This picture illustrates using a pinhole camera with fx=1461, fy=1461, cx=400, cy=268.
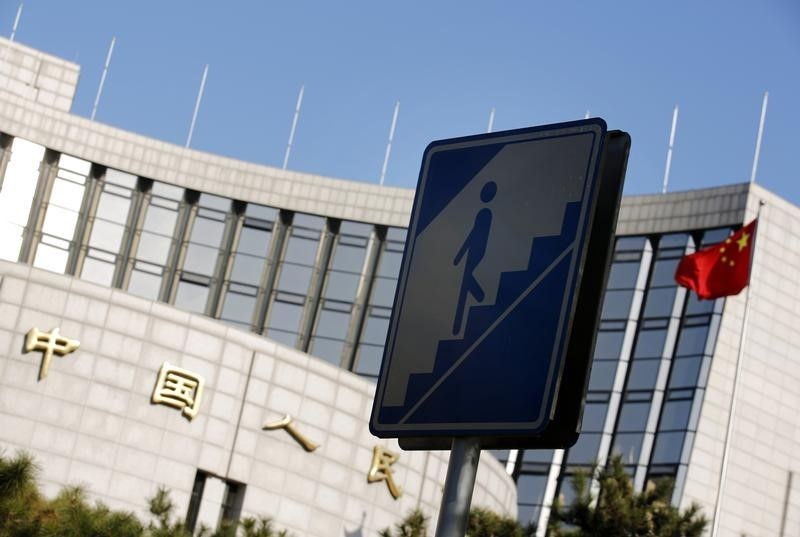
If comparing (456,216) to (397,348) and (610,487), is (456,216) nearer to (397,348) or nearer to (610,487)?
(397,348)

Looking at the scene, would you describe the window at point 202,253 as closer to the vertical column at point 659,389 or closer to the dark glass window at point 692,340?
the vertical column at point 659,389

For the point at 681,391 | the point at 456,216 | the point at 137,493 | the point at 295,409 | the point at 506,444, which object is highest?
the point at 681,391

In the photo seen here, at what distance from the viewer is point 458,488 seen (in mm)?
4035

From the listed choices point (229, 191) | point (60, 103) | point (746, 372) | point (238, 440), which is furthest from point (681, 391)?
point (60, 103)

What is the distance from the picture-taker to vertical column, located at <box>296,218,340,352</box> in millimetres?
54406

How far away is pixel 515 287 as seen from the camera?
417 centimetres

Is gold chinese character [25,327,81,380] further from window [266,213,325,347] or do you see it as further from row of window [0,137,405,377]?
window [266,213,325,347]

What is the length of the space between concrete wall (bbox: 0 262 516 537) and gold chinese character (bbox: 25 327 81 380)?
15 cm

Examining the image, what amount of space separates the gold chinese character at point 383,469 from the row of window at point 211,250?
57.9ft

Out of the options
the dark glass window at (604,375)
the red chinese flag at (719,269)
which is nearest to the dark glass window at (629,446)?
the dark glass window at (604,375)

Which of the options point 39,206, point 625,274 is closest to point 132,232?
point 39,206

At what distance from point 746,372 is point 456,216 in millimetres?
48020

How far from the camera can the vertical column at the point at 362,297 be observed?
53.9 meters

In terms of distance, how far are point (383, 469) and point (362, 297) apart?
1997 cm
